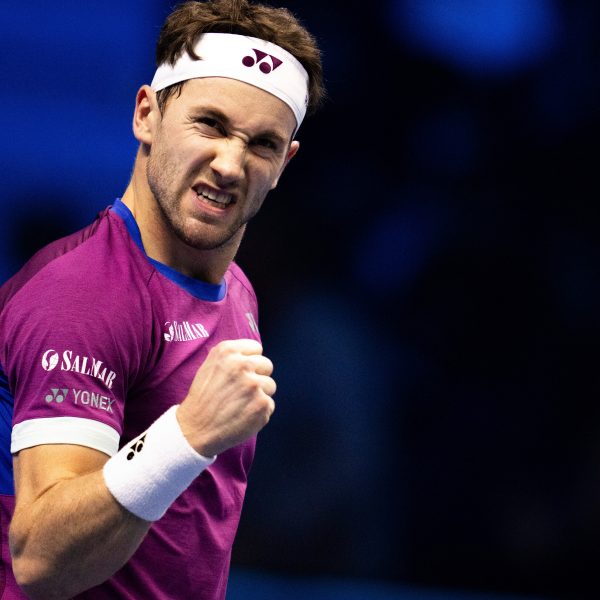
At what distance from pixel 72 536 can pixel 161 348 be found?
0.39m

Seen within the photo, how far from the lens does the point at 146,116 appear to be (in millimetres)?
1961

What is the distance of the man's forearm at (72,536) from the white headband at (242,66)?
799 millimetres

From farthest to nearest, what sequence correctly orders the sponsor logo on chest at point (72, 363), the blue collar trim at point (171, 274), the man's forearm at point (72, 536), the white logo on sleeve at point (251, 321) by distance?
the white logo on sleeve at point (251, 321) < the blue collar trim at point (171, 274) < the sponsor logo on chest at point (72, 363) < the man's forearm at point (72, 536)

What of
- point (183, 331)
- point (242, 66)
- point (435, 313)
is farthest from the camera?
point (435, 313)

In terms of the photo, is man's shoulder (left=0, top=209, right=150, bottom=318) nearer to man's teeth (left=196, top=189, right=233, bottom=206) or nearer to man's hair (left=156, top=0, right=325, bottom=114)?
man's teeth (left=196, top=189, right=233, bottom=206)

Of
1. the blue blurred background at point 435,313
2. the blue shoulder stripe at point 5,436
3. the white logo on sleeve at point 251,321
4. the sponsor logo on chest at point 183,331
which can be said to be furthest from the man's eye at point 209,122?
the blue blurred background at point 435,313

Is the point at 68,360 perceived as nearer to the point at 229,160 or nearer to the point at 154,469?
the point at 154,469

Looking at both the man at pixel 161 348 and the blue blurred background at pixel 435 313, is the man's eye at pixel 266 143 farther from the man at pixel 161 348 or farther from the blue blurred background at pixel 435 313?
the blue blurred background at pixel 435 313

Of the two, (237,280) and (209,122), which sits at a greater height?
(209,122)

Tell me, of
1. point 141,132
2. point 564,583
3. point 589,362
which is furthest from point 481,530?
point 141,132

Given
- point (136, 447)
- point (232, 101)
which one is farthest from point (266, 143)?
point (136, 447)

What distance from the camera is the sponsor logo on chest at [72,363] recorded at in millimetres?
1484

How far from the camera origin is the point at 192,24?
76.9 inches

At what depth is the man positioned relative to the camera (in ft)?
4.64
